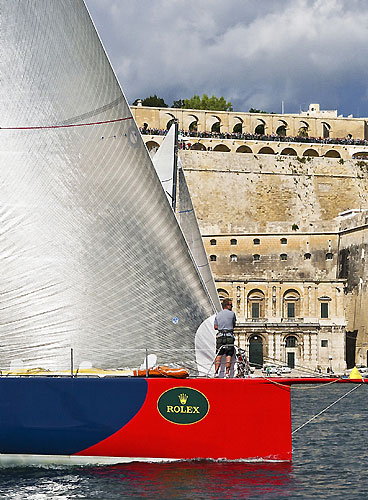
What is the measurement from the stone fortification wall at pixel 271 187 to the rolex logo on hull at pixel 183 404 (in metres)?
45.5

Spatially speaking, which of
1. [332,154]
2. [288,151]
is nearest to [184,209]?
[288,151]

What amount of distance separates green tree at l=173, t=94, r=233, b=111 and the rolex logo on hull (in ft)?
244

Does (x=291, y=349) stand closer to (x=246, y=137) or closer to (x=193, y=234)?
(x=246, y=137)

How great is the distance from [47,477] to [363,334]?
3787 centimetres

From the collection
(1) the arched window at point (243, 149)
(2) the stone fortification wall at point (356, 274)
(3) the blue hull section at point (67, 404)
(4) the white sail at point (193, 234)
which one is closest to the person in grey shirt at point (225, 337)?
(3) the blue hull section at point (67, 404)

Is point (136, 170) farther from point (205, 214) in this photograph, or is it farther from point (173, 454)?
point (205, 214)

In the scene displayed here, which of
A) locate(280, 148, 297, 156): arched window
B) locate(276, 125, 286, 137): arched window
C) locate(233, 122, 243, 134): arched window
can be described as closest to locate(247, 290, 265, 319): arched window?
locate(280, 148, 297, 156): arched window

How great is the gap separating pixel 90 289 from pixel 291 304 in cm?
3613

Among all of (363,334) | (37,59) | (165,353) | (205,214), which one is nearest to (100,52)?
(37,59)

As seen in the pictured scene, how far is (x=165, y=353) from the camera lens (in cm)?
1106

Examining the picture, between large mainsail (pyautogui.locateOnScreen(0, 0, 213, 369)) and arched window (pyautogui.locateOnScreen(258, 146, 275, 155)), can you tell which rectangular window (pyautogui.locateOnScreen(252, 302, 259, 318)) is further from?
large mainsail (pyautogui.locateOnScreen(0, 0, 213, 369))

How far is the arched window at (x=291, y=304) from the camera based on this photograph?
152 ft

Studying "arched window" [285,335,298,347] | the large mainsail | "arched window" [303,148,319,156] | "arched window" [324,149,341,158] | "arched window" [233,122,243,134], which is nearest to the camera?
the large mainsail

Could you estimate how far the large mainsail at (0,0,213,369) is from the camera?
35.5ft
